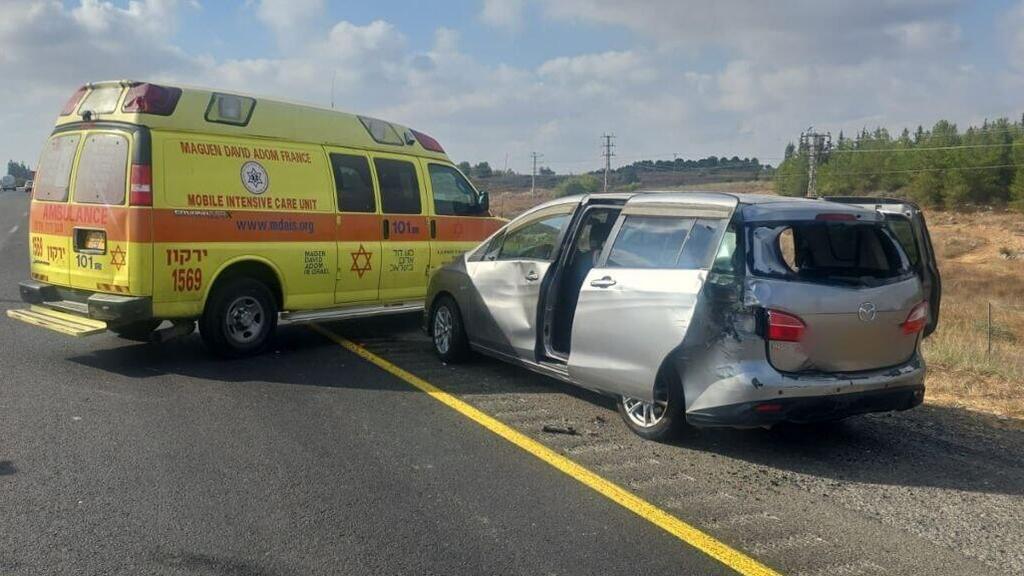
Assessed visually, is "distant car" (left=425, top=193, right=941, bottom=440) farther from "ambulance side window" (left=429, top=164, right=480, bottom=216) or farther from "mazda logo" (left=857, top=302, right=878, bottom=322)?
"ambulance side window" (left=429, top=164, right=480, bottom=216)

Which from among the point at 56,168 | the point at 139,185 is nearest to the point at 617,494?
the point at 139,185

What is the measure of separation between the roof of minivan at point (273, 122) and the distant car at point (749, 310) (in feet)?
11.7

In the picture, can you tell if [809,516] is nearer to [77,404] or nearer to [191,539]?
[191,539]

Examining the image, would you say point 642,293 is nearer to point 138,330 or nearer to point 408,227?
point 408,227

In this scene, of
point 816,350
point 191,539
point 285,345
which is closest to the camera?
point 191,539

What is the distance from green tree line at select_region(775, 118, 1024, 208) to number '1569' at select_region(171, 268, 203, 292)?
6851 cm

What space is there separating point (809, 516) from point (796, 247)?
1.88 metres

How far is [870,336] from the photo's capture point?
17.1ft

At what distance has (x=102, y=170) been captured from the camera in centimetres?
745

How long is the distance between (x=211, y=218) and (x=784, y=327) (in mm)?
5316

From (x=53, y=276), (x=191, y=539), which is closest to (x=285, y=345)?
(x=53, y=276)

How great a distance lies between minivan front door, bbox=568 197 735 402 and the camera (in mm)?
5363

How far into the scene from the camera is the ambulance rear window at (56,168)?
777cm

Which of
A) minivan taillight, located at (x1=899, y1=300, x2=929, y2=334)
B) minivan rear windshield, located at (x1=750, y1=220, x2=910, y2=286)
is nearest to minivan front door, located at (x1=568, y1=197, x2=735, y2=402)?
minivan rear windshield, located at (x1=750, y1=220, x2=910, y2=286)
